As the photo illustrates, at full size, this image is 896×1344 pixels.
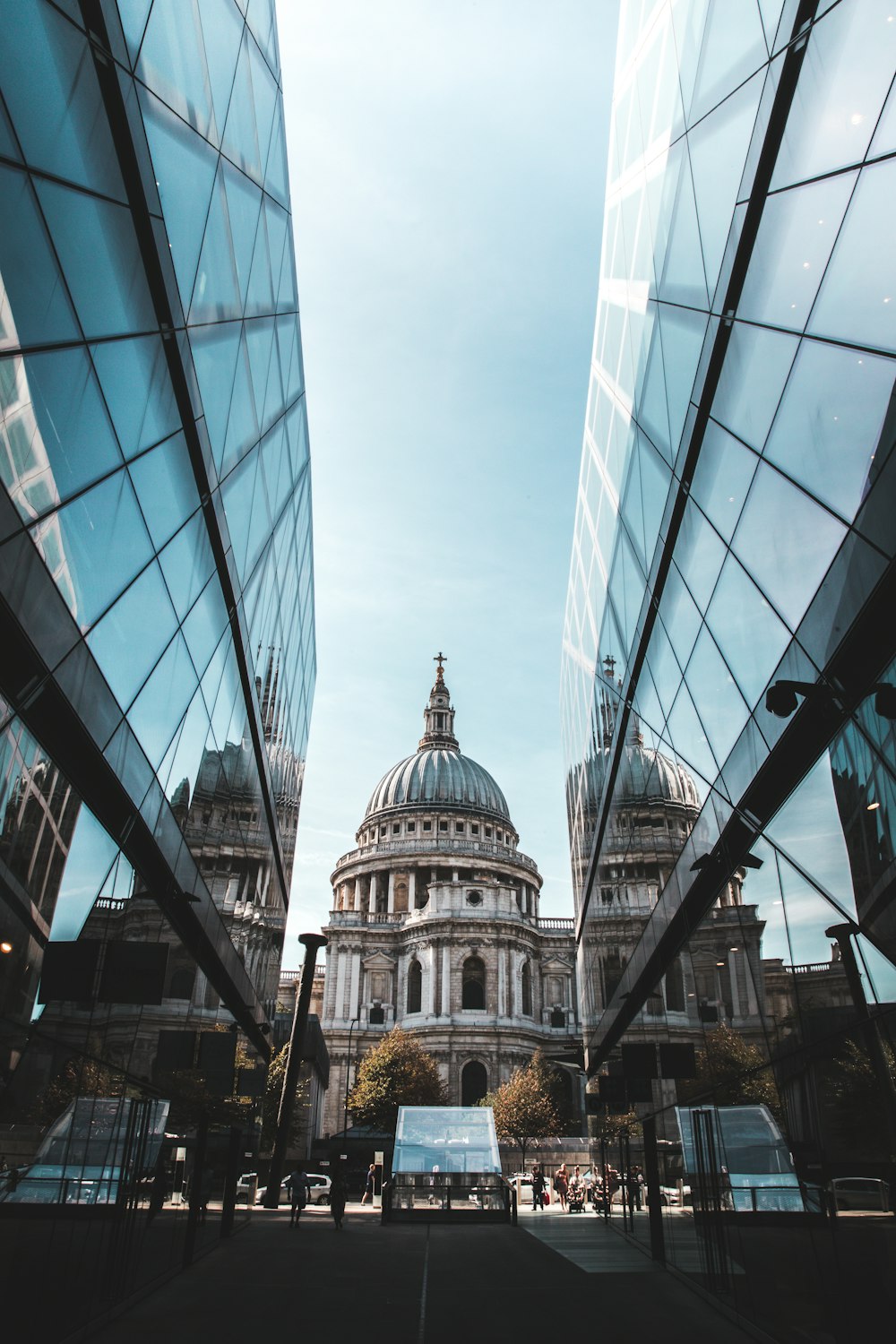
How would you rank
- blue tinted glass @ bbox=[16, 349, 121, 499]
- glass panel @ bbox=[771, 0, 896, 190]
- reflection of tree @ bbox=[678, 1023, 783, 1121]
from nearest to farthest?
glass panel @ bbox=[771, 0, 896, 190], blue tinted glass @ bbox=[16, 349, 121, 499], reflection of tree @ bbox=[678, 1023, 783, 1121]

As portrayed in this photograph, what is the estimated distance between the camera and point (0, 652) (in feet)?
29.2

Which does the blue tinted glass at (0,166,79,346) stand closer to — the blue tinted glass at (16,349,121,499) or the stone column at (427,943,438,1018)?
the blue tinted glass at (16,349,121,499)

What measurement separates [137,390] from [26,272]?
10.7 feet

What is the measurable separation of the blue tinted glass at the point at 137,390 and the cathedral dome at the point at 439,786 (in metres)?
113

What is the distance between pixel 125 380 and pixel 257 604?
10.5 meters

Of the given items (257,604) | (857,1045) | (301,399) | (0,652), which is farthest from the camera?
(301,399)

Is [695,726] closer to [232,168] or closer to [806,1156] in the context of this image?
[806,1156]

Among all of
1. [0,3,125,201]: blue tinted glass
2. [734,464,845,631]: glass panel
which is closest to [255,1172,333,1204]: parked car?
[734,464,845,631]: glass panel

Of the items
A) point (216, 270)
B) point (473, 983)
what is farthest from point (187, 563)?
point (473, 983)

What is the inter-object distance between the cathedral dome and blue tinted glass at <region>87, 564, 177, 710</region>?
111 meters

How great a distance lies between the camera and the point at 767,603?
10914mm

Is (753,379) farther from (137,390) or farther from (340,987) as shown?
(340,987)

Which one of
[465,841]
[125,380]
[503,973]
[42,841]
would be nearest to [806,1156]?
[42,841]

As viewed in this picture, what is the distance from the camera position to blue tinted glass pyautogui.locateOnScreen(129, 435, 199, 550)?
1208 cm
